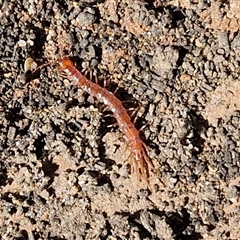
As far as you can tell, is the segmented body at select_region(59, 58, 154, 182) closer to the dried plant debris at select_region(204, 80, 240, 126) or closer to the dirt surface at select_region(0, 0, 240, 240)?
the dirt surface at select_region(0, 0, 240, 240)

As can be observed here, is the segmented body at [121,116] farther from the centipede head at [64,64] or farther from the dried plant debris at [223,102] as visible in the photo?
the dried plant debris at [223,102]

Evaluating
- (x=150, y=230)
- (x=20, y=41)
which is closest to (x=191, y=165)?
(x=150, y=230)

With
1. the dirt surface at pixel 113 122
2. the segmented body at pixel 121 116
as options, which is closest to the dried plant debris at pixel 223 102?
the dirt surface at pixel 113 122

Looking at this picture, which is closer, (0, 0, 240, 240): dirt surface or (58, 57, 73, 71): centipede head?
(0, 0, 240, 240): dirt surface

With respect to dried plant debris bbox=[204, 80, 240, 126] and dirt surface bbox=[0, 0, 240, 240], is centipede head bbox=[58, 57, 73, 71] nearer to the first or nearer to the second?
dirt surface bbox=[0, 0, 240, 240]

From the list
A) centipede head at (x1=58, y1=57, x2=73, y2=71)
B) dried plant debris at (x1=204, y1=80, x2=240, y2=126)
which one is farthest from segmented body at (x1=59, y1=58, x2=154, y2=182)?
dried plant debris at (x1=204, y1=80, x2=240, y2=126)

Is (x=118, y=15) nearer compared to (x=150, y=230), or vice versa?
(x=150, y=230)

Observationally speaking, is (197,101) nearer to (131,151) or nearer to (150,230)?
(131,151)

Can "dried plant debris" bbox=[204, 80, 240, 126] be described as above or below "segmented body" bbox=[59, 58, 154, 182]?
above
